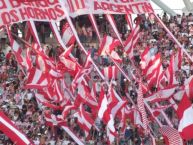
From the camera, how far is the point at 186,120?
24.1 metres

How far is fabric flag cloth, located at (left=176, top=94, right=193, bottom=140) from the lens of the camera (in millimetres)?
23891

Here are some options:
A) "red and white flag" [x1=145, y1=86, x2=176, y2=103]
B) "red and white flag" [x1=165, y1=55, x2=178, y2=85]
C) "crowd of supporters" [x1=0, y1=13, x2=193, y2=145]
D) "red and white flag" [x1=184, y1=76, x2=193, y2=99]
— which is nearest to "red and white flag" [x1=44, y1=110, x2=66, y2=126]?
"crowd of supporters" [x1=0, y1=13, x2=193, y2=145]

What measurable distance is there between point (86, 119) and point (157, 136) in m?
2.42

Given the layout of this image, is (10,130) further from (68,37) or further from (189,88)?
(68,37)

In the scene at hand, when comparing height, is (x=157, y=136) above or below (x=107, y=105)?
below

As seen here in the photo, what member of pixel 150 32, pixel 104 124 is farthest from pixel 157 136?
pixel 150 32

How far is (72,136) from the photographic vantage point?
1065 inches

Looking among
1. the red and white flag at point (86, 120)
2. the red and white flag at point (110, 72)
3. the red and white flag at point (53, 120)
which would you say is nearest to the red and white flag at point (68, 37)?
the red and white flag at point (110, 72)

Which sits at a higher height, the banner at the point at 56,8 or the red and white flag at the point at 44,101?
the banner at the point at 56,8

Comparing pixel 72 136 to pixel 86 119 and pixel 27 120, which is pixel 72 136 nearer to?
pixel 86 119

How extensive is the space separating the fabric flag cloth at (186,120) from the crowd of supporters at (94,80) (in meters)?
2.41

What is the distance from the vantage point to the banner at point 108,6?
1199 inches

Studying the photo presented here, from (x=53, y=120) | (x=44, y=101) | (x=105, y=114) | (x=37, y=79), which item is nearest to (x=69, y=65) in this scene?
(x=44, y=101)

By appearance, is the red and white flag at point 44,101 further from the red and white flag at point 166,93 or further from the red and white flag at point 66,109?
the red and white flag at point 166,93
